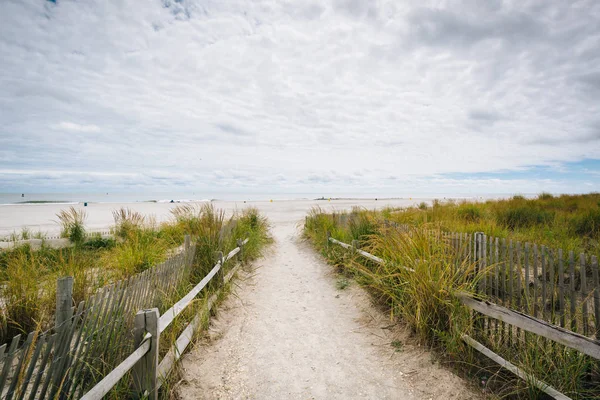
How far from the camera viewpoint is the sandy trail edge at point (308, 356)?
11.2 ft

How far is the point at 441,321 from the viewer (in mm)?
3951

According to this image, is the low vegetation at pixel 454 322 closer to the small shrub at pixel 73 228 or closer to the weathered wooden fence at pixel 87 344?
the weathered wooden fence at pixel 87 344

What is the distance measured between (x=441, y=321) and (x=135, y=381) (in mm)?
3549

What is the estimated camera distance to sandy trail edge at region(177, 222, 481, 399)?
3.40m

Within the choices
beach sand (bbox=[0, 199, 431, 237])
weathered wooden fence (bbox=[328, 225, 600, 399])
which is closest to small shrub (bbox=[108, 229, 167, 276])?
beach sand (bbox=[0, 199, 431, 237])

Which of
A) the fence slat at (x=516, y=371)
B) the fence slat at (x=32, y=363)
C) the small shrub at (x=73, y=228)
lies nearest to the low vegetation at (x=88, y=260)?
the small shrub at (x=73, y=228)

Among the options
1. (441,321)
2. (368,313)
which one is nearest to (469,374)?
(441,321)

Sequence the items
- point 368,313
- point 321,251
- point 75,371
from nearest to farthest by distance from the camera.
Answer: point 75,371 < point 368,313 < point 321,251

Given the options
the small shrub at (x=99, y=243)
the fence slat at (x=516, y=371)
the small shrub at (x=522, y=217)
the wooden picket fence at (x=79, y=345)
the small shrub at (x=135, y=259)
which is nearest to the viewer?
the wooden picket fence at (x=79, y=345)

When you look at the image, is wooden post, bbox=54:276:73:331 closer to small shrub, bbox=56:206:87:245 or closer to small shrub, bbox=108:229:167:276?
small shrub, bbox=108:229:167:276

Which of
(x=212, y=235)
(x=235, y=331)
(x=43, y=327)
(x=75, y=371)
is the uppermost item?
(x=212, y=235)

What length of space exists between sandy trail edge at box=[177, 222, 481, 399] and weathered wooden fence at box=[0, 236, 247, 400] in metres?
0.61

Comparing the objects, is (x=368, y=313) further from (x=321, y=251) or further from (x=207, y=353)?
(x=321, y=251)

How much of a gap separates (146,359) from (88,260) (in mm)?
4584
